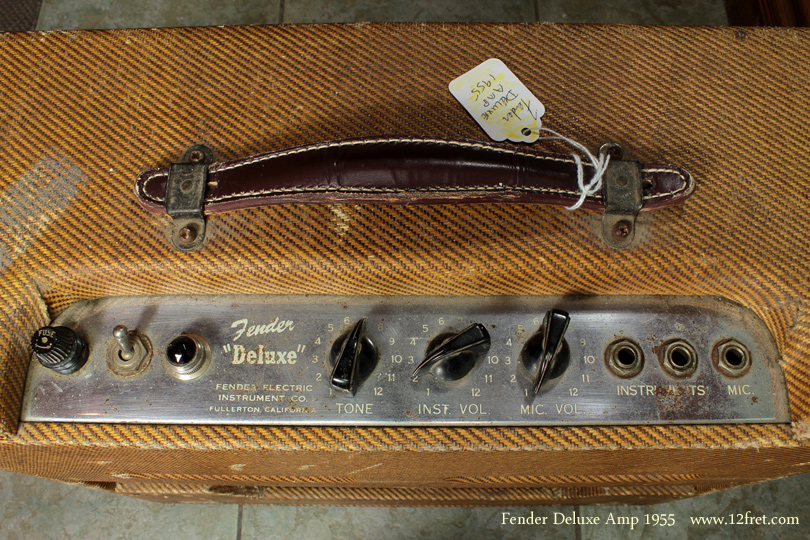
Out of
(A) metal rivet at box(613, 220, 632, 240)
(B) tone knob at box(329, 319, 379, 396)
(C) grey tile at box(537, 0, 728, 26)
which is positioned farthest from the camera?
(C) grey tile at box(537, 0, 728, 26)

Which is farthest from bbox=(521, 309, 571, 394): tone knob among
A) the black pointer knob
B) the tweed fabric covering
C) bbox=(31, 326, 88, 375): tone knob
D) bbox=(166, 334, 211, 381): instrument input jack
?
the tweed fabric covering

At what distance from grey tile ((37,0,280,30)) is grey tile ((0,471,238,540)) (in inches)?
46.6

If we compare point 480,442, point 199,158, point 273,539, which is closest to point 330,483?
point 273,539

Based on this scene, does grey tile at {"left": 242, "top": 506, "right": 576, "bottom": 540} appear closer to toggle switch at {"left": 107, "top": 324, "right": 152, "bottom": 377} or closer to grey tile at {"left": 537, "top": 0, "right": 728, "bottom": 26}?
toggle switch at {"left": 107, "top": 324, "right": 152, "bottom": 377}

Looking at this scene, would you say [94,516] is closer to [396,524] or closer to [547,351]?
[396,524]

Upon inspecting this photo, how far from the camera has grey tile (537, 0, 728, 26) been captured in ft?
4.81

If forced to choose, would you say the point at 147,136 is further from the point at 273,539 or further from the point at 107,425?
the point at 273,539

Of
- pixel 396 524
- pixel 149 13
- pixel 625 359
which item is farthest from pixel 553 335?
pixel 149 13

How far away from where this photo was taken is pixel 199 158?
0.80 metres

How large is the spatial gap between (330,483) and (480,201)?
649 mm

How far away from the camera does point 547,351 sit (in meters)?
0.67

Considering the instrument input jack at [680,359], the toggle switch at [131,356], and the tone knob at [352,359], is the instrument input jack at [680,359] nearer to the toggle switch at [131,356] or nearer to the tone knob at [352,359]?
the tone knob at [352,359]

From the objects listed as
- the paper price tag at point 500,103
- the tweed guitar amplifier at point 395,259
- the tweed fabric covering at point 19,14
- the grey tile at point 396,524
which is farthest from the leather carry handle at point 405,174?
the tweed fabric covering at point 19,14

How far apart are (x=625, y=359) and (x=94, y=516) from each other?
123 centimetres
